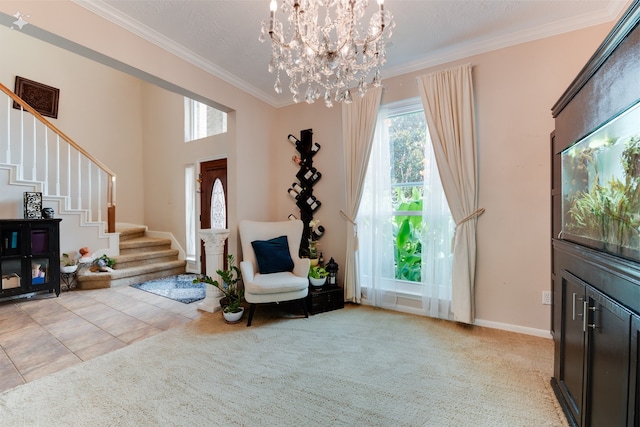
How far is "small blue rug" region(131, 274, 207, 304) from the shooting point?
142 inches

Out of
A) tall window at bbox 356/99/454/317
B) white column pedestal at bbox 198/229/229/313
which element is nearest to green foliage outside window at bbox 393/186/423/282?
tall window at bbox 356/99/454/317

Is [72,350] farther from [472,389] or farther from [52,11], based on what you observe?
[472,389]

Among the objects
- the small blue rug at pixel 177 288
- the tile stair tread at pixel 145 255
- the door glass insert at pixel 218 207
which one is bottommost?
the small blue rug at pixel 177 288

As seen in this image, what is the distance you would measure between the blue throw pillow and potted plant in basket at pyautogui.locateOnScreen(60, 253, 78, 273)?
2.84 m

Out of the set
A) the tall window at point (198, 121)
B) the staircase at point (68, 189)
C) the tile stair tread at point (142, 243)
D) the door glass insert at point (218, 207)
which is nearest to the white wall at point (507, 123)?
the door glass insert at point (218, 207)

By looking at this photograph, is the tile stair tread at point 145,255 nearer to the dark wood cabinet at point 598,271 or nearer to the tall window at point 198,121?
the tall window at point 198,121

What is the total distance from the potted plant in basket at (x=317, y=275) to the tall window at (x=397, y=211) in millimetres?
430

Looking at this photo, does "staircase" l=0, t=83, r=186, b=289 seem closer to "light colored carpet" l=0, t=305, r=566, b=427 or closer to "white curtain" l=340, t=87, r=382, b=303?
"light colored carpet" l=0, t=305, r=566, b=427

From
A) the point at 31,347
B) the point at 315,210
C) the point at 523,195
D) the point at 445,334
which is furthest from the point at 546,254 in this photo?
the point at 31,347

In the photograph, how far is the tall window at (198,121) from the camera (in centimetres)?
499

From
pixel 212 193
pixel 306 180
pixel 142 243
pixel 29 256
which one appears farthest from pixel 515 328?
pixel 142 243

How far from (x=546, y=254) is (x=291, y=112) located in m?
3.33

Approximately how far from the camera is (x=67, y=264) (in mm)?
3908

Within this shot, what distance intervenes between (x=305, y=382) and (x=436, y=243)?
1.83 meters
